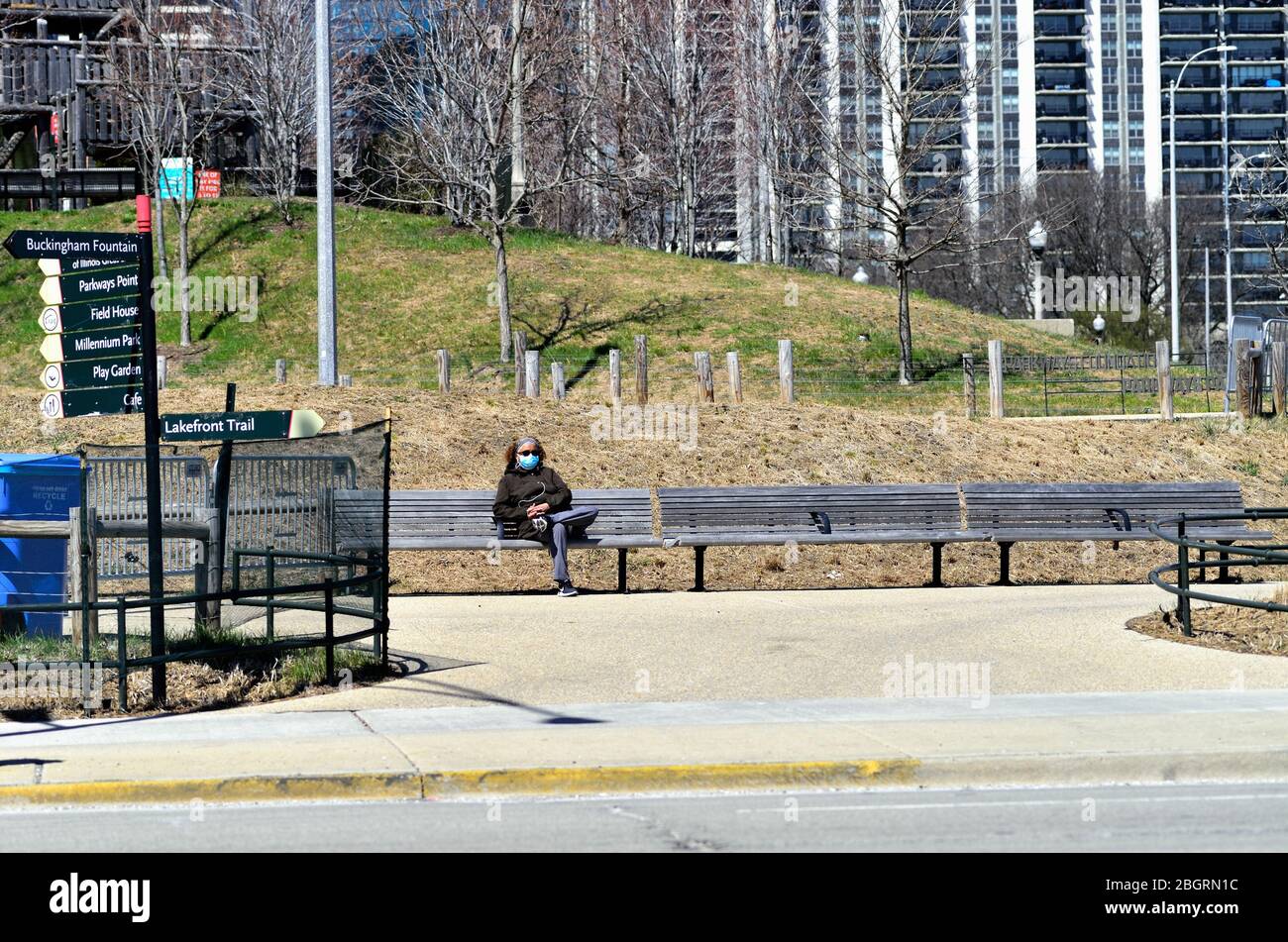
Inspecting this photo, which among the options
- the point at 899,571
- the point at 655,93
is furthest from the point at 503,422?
the point at 655,93

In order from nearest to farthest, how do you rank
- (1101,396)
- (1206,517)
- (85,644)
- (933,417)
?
(85,644) → (1206,517) → (933,417) → (1101,396)

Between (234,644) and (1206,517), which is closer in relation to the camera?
(234,644)

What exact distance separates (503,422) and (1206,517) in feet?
36.3

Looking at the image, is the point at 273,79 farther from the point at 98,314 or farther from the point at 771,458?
the point at 98,314

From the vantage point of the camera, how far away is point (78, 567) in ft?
34.5

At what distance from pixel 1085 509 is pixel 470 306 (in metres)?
24.4

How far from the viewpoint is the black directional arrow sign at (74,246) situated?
9.43 metres

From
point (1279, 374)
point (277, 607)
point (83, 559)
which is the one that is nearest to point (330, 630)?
point (277, 607)

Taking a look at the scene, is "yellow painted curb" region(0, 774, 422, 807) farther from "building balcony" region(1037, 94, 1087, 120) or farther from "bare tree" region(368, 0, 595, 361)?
"building balcony" region(1037, 94, 1087, 120)

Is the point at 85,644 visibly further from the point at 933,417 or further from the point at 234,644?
the point at 933,417

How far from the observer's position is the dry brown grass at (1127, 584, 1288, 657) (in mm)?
12102

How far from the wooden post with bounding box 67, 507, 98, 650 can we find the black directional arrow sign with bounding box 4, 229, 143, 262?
5.57 ft

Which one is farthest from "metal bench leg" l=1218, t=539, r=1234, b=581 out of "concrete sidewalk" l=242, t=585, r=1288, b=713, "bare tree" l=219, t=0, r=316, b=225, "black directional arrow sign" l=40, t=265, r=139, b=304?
"bare tree" l=219, t=0, r=316, b=225

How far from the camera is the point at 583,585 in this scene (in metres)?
17.2
